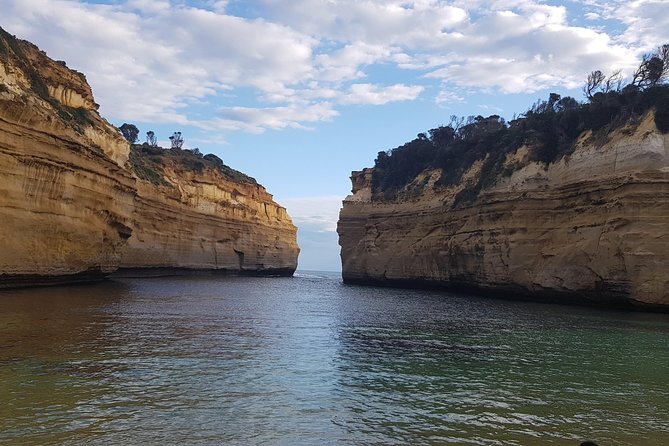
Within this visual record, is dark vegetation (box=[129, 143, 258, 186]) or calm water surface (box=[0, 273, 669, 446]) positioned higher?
dark vegetation (box=[129, 143, 258, 186])

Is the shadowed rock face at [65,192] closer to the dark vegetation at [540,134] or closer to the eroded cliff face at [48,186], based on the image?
the eroded cliff face at [48,186]

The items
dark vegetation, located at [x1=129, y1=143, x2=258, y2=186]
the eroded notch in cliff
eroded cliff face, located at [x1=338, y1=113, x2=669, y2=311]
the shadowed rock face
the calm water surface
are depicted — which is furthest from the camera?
the eroded notch in cliff

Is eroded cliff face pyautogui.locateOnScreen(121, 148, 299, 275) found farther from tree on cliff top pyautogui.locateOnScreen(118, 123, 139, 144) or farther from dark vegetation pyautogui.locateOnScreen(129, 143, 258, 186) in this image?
tree on cliff top pyautogui.locateOnScreen(118, 123, 139, 144)

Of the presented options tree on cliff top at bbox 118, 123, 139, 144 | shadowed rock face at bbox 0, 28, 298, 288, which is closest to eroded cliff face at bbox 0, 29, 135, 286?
shadowed rock face at bbox 0, 28, 298, 288

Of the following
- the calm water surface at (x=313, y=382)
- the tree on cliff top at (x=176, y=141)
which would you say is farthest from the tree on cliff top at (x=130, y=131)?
the calm water surface at (x=313, y=382)

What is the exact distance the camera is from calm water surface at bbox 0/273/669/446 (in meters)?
7.26

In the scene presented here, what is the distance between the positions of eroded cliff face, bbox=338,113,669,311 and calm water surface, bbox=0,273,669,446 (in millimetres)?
Result: 9980

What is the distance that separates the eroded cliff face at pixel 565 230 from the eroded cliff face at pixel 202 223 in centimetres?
2749

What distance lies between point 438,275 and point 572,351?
3486 centimetres

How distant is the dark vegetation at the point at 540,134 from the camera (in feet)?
108

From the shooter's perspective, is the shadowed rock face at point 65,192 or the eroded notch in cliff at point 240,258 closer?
the shadowed rock face at point 65,192

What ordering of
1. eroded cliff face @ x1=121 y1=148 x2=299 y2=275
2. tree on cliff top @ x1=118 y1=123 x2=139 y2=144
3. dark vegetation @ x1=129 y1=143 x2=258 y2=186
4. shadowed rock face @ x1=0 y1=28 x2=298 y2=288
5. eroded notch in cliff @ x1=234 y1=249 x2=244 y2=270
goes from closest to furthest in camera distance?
shadowed rock face @ x1=0 y1=28 x2=298 y2=288 → eroded cliff face @ x1=121 y1=148 x2=299 y2=275 → dark vegetation @ x1=129 y1=143 x2=258 y2=186 → eroded notch in cliff @ x1=234 y1=249 x2=244 y2=270 → tree on cliff top @ x1=118 y1=123 x2=139 y2=144

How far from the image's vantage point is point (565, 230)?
1315 inches

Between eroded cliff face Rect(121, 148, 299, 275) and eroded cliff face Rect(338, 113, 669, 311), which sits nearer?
eroded cliff face Rect(338, 113, 669, 311)
